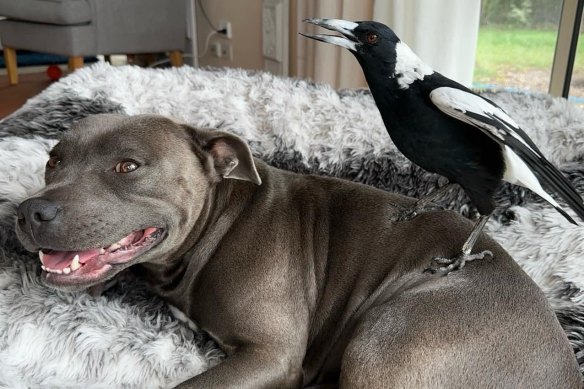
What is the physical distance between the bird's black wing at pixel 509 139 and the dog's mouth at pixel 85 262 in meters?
0.68

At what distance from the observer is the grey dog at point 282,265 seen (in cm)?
121

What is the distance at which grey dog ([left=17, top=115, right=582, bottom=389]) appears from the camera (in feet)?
3.97

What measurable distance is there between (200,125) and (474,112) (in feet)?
3.71

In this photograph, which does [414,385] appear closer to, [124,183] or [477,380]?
[477,380]

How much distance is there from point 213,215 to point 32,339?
0.47 m

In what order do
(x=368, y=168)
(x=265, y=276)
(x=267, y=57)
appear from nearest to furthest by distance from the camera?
(x=265, y=276)
(x=368, y=168)
(x=267, y=57)

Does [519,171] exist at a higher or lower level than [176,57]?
higher

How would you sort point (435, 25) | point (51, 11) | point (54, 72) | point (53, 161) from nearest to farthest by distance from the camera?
point (53, 161) → point (435, 25) → point (51, 11) → point (54, 72)

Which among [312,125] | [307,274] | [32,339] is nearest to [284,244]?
[307,274]

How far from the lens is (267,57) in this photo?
13.7 feet

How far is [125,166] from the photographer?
4.36ft

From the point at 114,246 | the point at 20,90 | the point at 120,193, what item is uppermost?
the point at 120,193

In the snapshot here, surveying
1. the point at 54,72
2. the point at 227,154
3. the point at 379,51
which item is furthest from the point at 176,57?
the point at 379,51

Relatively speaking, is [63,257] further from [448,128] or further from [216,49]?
[216,49]
